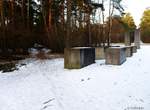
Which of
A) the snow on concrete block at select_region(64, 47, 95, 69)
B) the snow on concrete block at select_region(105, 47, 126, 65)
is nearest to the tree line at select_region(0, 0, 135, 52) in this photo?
the snow on concrete block at select_region(105, 47, 126, 65)

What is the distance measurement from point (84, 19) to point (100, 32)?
2.37 meters

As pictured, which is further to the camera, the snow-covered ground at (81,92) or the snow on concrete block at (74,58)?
the snow on concrete block at (74,58)

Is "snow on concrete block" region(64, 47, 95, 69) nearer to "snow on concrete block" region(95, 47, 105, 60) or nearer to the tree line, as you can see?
"snow on concrete block" region(95, 47, 105, 60)

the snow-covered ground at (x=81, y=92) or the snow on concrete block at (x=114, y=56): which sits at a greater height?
the snow on concrete block at (x=114, y=56)

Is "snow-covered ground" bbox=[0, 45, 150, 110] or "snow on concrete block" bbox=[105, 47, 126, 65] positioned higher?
"snow on concrete block" bbox=[105, 47, 126, 65]

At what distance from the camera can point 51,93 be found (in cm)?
564

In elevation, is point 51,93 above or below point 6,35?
below

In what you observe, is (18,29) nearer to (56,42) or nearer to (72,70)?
(56,42)

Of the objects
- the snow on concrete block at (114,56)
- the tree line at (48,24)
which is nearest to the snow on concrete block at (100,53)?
the snow on concrete block at (114,56)

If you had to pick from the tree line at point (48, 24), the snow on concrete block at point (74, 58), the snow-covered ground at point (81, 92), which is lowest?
the snow-covered ground at point (81, 92)

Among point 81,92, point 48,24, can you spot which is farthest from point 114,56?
point 48,24

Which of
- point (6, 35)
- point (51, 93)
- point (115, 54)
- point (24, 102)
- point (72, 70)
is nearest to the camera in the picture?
point (24, 102)

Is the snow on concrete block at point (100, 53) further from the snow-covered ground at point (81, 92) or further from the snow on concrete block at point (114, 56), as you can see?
the snow-covered ground at point (81, 92)

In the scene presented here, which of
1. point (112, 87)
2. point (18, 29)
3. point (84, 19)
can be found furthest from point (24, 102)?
point (84, 19)
